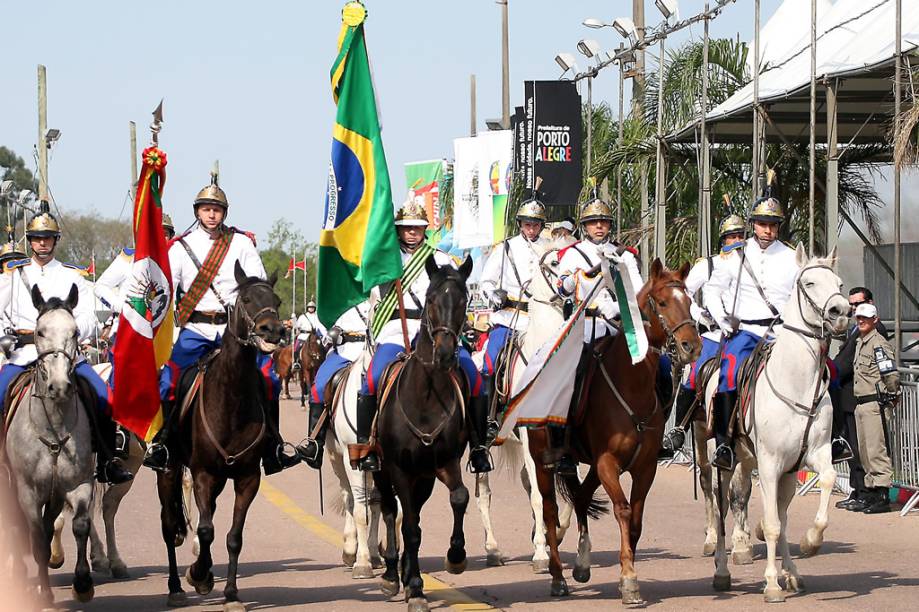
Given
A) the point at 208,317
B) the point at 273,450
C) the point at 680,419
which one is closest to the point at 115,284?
the point at 208,317

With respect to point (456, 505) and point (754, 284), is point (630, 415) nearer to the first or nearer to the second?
point (456, 505)

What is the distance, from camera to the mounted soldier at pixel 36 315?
12.5m

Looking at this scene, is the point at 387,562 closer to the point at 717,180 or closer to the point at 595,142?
the point at 717,180

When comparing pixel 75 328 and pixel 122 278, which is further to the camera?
pixel 122 278

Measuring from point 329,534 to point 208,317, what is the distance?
482cm

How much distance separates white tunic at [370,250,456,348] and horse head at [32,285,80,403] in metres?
2.52

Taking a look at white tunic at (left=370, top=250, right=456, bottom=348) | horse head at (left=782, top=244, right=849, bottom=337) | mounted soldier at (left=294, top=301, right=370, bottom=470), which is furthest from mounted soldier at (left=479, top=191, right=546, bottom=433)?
horse head at (left=782, top=244, right=849, bottom=337)

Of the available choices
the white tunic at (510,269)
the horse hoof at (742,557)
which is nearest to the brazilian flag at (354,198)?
the white tunic at (510,269)

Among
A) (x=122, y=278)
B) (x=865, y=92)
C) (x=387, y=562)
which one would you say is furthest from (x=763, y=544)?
(x=865, y=92)

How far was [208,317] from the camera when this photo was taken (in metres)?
12.7

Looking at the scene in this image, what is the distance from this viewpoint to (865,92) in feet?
79.6

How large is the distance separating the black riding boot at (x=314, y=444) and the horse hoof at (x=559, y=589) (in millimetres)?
2788

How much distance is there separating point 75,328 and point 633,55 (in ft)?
63.8

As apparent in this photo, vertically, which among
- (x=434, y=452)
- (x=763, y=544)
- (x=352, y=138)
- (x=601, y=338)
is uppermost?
(x=352, y=138)
